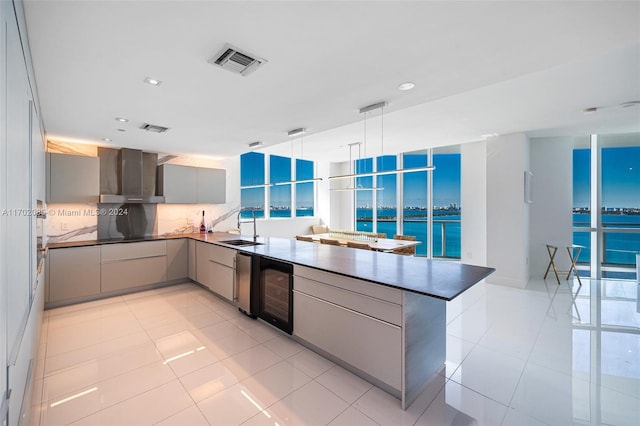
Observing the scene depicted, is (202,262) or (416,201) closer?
(202,262)

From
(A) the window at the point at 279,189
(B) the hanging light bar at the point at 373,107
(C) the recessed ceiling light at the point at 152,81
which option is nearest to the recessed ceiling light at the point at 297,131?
(B) the hanging light bar at the point at 373,107

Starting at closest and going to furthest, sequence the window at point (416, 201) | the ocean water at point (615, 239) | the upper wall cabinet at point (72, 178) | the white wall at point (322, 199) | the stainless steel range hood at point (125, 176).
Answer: the upper wall cabinet at point (72, 178) < the stainless steel range hood at point (125, 176) < the ocean water at point (615, 239) < the window at point (416, 201) < the white wall at point (322, 199)

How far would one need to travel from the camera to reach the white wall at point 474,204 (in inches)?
→ 229

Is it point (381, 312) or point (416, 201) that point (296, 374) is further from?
point (416, 201)

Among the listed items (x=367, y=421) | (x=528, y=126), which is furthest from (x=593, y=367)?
(x=528, y=126)

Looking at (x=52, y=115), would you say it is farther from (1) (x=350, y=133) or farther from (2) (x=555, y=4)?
(2) (x=555, y=4)

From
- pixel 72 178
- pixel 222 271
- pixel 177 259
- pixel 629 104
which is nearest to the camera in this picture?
pixel 629 104

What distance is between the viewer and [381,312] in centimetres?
199

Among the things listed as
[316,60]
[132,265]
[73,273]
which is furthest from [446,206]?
[73,273]

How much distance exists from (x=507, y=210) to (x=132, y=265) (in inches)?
247

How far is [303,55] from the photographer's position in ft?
6.19

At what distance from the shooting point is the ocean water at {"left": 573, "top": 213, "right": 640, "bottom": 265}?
516 centimetres

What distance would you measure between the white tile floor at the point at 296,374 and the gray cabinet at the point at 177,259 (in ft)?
3.44

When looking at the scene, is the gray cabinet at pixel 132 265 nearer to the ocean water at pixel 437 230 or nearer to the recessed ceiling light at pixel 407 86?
the recessed ceiling light at pixel 407 86
